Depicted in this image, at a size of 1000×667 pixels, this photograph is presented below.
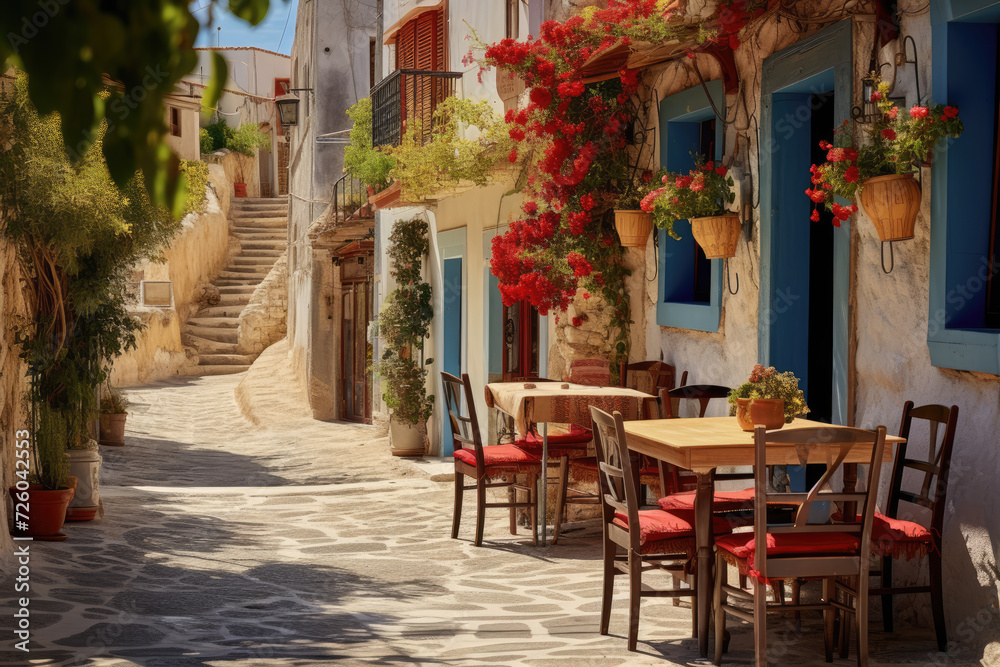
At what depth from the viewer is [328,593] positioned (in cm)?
598

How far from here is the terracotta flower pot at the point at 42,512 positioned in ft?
24.2

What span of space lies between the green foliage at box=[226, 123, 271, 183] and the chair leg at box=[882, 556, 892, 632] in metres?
35.4

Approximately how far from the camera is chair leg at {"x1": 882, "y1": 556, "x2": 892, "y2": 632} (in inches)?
183

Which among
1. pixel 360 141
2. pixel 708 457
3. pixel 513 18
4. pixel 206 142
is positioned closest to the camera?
pixel 708 457

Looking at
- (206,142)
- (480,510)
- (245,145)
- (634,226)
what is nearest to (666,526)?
(480,510)

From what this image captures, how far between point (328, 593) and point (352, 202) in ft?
41.8

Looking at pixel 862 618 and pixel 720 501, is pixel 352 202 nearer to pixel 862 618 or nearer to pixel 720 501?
pixel 720 501

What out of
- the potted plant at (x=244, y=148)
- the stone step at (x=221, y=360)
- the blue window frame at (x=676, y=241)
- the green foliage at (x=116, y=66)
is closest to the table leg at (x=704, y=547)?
the blue window frame at (x=676, y=241)

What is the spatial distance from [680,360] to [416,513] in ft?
9.38

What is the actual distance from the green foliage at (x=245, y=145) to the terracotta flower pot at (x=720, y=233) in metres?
33.3

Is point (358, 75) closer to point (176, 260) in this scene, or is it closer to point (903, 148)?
point (176, 260)

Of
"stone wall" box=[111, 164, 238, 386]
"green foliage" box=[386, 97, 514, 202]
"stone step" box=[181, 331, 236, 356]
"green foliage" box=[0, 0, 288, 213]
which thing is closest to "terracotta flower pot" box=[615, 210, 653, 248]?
"green foliage" box=[386, 97, 514, 202]

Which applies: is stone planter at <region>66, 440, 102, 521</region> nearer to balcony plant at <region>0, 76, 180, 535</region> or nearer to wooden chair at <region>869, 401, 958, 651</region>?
balcony plant at <region>0, 76, 180, 535</region>

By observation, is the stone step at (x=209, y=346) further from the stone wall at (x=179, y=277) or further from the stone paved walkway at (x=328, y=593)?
the stone paved walkway at (x=328, y=593)
